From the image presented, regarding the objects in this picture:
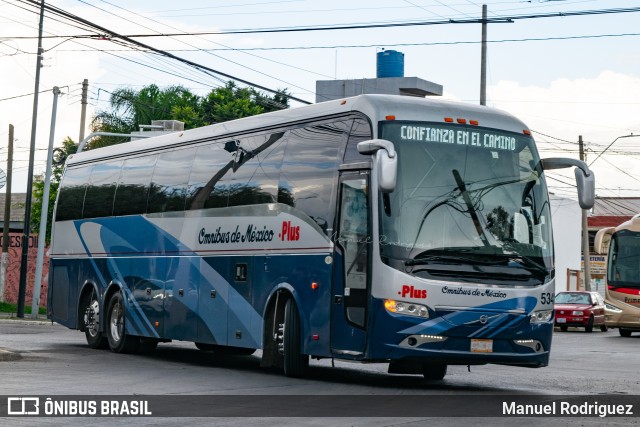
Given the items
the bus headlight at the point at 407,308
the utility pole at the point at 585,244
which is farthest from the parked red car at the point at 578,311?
the bus headlight at the point at 407,308

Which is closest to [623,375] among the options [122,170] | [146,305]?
[146,305]

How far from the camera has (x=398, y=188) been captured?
49.5 feet

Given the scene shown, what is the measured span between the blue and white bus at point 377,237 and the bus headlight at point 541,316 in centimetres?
3

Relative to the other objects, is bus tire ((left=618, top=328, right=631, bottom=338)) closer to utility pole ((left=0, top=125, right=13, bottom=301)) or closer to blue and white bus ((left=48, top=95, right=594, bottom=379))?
blue and white bus ((left=48, top=95, right=594, bottom=379))

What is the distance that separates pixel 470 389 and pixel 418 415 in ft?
12.6

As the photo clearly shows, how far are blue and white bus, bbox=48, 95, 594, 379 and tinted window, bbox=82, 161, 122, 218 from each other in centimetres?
388

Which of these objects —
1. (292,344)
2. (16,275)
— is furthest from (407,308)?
(16,275)

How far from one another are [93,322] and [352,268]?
9398 mm

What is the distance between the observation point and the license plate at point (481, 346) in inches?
593

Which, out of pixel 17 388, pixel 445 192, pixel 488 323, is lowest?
pixel 17 388

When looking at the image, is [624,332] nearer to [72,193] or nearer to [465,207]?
[72,193]

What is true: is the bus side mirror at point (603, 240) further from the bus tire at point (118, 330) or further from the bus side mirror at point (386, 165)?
the bus side mirror at point (386, 165)

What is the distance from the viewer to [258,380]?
55.0 ft

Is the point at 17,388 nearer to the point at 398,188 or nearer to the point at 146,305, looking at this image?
the point at 398,188
